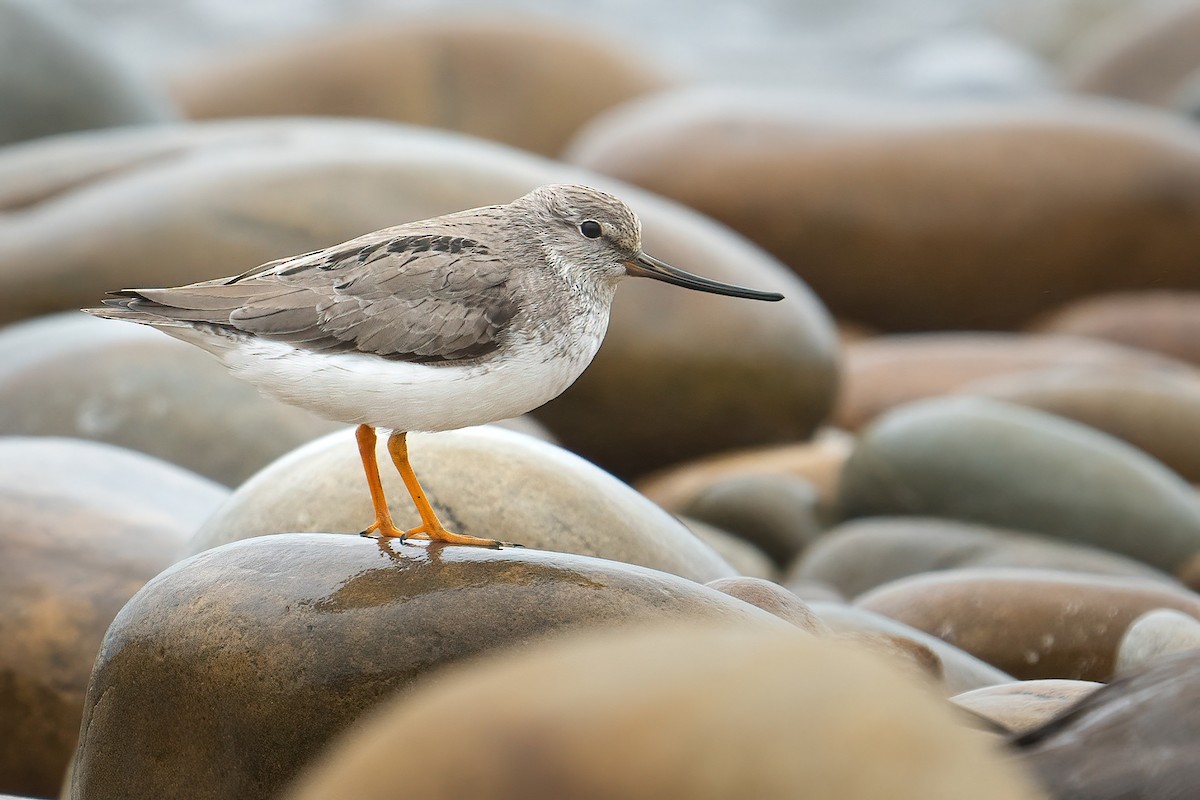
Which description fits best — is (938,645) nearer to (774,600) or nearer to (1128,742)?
(774,600)

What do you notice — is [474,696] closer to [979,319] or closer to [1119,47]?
[979,319]

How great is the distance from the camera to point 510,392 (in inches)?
167

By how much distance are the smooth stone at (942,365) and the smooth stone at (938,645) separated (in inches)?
192

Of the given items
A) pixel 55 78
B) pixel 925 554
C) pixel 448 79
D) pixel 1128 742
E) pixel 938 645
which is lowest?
pixel 1128 742

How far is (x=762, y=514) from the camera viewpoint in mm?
7750

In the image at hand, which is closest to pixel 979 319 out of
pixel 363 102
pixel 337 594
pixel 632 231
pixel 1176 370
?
pixel 1176 370

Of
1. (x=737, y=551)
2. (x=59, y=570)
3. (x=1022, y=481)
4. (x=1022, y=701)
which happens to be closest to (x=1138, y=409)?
(x=1022, y=481)

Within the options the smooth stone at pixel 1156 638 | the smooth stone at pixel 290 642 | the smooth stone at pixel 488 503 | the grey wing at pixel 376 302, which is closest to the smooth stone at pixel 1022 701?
the smooth stone at pixel 1156 638

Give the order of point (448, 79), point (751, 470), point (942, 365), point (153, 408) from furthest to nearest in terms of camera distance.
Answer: point (448, 79) < point (942, 365) < point (751, 470) < point (153, 408)

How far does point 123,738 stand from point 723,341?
5.34 meters

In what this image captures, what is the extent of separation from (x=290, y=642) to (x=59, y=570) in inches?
74.3

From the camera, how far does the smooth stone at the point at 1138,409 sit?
27.8 feet

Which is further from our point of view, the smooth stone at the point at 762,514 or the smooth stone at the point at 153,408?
the smooth stone at the point at 762,514

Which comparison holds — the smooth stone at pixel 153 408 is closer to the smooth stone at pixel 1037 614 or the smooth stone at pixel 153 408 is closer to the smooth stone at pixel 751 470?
the smooth stone at pixel 751 470
